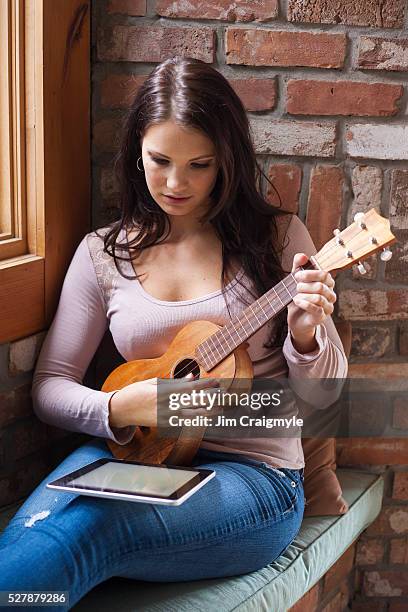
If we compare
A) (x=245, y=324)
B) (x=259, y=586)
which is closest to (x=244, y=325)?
(x=245, y=324)

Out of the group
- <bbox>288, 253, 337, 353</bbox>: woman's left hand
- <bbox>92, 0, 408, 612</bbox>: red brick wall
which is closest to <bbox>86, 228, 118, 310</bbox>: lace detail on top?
<bbox>92, 0, 408, 612</bbox>: red brick wall

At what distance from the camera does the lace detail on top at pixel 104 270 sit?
73.9 inches

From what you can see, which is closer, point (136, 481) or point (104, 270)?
point (136, 481)

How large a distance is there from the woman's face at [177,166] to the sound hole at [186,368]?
30 centimetres

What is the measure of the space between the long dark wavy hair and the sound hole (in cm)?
18

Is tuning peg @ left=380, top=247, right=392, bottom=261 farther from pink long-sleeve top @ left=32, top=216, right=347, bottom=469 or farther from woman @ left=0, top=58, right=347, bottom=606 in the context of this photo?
pink long-sleeve top @ left=32, top=216, right=347, bottom=469

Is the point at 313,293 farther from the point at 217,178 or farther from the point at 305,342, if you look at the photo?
the point at 217,178

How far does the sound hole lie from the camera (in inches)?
67.8

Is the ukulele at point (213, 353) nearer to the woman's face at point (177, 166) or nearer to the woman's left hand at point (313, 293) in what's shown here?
the woman's left hand at point (313, 293)

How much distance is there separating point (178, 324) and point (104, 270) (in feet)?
0.71

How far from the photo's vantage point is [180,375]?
5.72 ft

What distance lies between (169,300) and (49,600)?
66 centimetres

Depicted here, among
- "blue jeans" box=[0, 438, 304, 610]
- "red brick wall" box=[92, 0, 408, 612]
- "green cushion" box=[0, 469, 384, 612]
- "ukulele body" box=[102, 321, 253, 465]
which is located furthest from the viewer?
"red brick wall" box=[92, 0, 408, 612]

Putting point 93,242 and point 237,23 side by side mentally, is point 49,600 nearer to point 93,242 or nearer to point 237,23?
point 93,242
